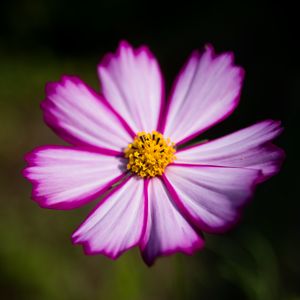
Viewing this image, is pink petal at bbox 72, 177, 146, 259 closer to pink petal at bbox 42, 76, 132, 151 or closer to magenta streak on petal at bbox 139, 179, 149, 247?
magenta streak on petal at bbox 139, 179, 149, 247

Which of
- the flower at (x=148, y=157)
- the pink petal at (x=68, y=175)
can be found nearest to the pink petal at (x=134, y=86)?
the flower at (x=148, y=157)

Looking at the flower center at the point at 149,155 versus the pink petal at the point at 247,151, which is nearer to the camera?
the pink petal at the point at 247,151

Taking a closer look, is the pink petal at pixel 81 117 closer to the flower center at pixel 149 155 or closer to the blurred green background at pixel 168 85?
the flower center at pixel 149 155

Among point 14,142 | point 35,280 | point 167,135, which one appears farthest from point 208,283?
point 14,142

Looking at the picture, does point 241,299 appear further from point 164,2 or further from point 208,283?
point 164,2

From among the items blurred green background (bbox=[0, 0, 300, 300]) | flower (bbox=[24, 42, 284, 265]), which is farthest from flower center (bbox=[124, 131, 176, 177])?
blurred green background (bbox=[0, 0, 300, 300])

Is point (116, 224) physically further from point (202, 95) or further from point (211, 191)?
point (202, 95)

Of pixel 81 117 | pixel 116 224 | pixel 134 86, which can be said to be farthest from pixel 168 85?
pixel 116 224
